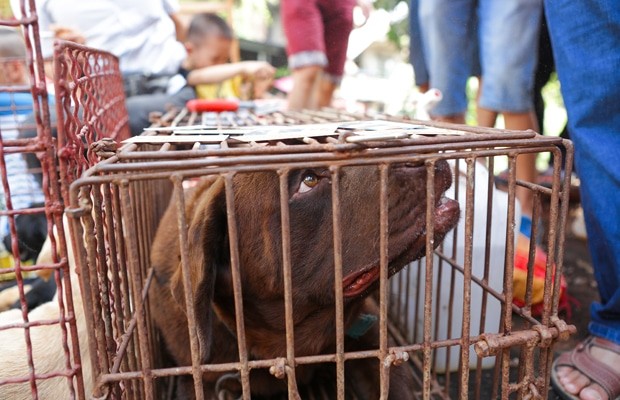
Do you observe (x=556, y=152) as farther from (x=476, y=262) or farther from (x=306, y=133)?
(x=476, y=262)

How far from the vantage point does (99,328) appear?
1.05m

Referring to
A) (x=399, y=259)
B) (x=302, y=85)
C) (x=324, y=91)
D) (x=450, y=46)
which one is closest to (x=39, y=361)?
(x=399, y=259)

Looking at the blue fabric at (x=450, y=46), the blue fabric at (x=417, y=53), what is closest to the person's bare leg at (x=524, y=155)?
the blue fabric at (x=450, y=46)

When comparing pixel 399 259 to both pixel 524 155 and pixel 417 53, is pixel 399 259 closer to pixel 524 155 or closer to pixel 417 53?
pixel 524 155

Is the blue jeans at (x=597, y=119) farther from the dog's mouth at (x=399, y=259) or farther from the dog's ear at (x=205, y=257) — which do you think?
the dog's ear at (x=205, y=257)

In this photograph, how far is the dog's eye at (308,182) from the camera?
1.38 metres

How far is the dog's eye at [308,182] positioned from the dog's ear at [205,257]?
21 cm

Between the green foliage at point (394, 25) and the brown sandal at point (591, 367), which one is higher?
the green foliage at point (394, 25)

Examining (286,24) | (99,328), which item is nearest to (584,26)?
(99,328)

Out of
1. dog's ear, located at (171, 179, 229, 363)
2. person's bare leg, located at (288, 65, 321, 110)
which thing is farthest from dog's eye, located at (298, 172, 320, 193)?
person's bare leg, located at (288, 65, 321, 110)

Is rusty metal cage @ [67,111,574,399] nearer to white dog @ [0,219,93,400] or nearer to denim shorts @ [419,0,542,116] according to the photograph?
white dog @ [0,219,93,400]

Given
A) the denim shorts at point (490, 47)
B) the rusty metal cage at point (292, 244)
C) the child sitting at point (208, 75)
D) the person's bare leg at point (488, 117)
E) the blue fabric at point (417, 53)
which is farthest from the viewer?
the blue fabric at point (417, 53)

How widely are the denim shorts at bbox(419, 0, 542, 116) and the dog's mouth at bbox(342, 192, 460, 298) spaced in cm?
159

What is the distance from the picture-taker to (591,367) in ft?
5.67
